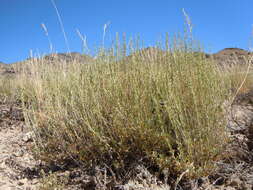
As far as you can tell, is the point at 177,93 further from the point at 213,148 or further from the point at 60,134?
the point at 60,134

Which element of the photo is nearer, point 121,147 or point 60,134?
point 121,147

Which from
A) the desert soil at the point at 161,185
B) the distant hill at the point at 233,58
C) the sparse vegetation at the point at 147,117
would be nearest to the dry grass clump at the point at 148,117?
the sparse vegetation at the point at 147,117

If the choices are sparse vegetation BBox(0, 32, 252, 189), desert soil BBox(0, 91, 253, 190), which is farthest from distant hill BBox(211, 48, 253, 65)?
desert soil BBox(0, 91, 253, 190)

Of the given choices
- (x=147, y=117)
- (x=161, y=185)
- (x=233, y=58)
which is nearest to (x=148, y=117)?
(x=147, y=117)

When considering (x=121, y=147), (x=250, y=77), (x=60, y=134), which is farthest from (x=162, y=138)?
(x=250, y=77)

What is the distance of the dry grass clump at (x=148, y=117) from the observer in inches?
74.0

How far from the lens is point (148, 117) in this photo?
6.68 feet

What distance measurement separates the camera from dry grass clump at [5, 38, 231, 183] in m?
1.88

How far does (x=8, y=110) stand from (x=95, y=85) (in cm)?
269

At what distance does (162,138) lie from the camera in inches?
75.3

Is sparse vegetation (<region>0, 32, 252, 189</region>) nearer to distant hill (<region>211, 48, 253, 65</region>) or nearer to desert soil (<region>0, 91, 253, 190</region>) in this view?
desert soil (<region>0, 91, 253, 190</region>)

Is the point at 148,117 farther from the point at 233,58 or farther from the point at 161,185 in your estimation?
the point at 233,58

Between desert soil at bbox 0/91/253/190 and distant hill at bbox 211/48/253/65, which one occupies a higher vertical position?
distant hill at bbox 211/48/253/65

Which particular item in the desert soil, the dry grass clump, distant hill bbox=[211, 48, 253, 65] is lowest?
the desert soil
